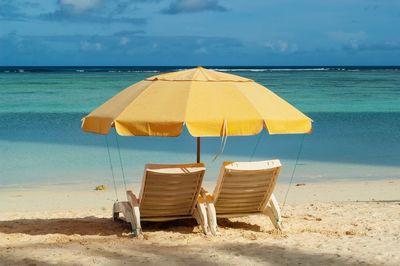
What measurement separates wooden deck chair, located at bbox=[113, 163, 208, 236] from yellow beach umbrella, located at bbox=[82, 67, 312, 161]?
48cm

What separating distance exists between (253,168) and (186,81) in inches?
40.8

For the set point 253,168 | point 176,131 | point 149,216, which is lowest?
point 149,216

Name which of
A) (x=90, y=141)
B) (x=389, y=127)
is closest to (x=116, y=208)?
(x=90, y=141)

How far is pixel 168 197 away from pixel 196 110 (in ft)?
3.10

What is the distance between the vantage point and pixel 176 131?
596 cm

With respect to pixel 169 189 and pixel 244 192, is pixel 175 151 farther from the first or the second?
pixel 169 189

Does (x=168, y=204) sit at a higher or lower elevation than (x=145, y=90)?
lower

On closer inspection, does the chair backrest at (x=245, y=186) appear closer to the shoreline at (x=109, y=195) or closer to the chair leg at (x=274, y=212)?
the chair leg at (x=274, y=212)

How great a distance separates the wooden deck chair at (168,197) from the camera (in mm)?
6344

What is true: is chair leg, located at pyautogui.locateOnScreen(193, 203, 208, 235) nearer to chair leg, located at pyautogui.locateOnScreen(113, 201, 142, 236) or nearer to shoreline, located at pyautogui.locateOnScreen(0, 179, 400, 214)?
chair leg, located at pyautogui.locateOnScreen(113, 201, 142, 236)

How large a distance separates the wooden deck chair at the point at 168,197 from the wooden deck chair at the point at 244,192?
147 mm

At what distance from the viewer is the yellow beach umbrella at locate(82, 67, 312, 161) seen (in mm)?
6000

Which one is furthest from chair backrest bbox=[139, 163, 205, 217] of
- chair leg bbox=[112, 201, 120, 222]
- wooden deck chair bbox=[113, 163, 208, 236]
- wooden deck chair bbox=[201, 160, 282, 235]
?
chair leg bbox=[112, 201, 120, 222]

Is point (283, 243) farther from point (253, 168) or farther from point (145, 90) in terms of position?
point (145, 90)
